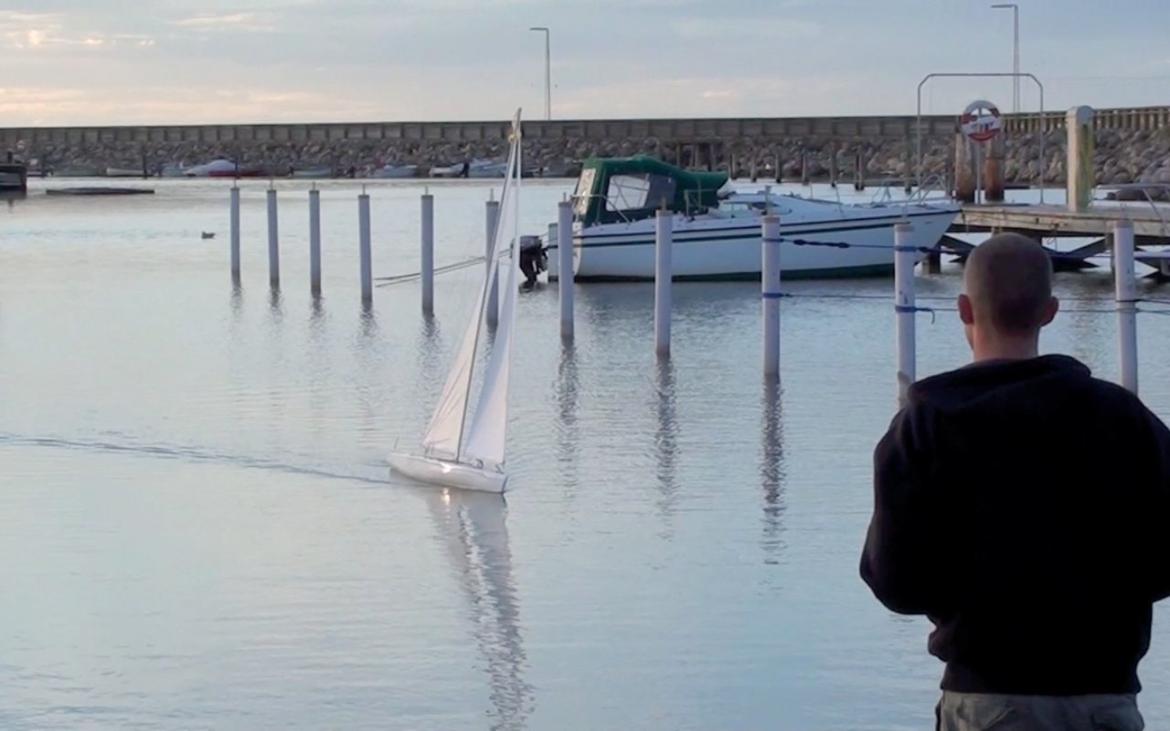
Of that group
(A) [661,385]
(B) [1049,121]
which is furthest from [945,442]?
(B) [1049,121]

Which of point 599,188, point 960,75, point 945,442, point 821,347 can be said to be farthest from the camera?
point 960,75

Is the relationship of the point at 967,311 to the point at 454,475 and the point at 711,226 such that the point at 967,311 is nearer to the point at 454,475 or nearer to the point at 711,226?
the point at 454,475

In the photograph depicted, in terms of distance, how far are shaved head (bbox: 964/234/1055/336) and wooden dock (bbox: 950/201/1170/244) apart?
80.2 ft

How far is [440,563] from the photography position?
10328mm

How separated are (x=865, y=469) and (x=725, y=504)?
163cm

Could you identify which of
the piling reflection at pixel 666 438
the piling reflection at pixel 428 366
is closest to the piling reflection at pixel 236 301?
the piling reflection at pixel 428 366

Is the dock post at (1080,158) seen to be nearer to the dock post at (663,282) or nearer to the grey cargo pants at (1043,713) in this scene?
the dock post at (663,282)

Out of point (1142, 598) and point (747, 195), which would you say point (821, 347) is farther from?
point (1142, 598)

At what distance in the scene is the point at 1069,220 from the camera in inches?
1195

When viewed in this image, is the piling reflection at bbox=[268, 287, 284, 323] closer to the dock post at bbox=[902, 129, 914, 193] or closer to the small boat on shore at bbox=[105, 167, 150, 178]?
the dock post at bbox=[902, 129, 914, 193]

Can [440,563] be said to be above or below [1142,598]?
below

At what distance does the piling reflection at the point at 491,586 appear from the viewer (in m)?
7.80

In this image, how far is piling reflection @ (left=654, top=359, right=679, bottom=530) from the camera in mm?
12219

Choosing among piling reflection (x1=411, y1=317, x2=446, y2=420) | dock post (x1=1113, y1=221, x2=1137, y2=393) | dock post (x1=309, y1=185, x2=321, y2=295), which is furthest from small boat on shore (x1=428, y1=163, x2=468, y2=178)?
dock post (x1=1113, y1=221, x2=1137, y2=393)
